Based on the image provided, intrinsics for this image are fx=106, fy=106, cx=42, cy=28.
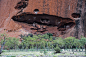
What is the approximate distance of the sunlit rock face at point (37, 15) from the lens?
31734 millimetres

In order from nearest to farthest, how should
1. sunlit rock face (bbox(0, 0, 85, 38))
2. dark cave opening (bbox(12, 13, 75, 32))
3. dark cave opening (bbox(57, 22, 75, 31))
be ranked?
sunlit rock face (bbox(0, 0, 85, 38)) < dark cave opening (bbox(12, 13, 75, 32)) < dark cave opening (bbox(57, 22, 75, 31))

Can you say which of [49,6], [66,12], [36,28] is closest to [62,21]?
[66,12]

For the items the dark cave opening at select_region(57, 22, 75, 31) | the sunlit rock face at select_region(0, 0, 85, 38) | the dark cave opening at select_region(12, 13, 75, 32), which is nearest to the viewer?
the sunlit rock face at select_region(0, 0, 85, 38)

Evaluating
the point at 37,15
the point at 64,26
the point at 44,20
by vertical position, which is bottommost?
the point at 64,26

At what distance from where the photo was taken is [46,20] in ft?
115

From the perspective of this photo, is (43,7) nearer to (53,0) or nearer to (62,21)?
(53,0)

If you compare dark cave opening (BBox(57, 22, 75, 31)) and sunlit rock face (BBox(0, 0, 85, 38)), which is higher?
sunlit rock face (BBox(0, 0, 85, 38))

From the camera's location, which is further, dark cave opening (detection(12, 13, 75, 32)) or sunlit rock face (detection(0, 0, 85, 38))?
dark cave opening (detection(12, 13, 75, 32))

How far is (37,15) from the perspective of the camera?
33.4m

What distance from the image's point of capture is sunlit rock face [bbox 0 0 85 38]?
104 ft

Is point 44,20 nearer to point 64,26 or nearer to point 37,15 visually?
point 37,15

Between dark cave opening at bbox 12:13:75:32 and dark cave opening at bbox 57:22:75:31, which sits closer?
dark cave opening at bbox 12:13:75:32

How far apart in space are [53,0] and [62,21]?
23.8 ft

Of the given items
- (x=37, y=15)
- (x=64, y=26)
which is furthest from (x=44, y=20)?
(x=64, y=26)
